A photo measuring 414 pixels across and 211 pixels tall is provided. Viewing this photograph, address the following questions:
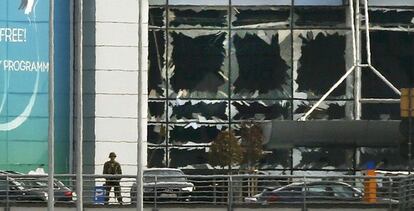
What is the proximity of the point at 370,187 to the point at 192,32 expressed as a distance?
2161 cm

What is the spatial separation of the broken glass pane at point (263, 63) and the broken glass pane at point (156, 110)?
2.53 metres

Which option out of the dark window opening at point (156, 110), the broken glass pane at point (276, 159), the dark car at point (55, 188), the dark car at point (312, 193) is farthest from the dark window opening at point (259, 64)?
the dark car at point (55, 188)

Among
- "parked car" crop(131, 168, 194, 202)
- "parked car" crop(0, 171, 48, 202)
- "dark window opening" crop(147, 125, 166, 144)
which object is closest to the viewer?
"parked car" crop(0, 171, 48, 202)

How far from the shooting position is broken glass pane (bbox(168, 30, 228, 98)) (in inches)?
2771

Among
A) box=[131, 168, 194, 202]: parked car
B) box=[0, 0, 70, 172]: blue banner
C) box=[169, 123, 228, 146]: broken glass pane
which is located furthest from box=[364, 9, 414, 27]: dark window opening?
box=[131, 168, 194, 202]: parked car

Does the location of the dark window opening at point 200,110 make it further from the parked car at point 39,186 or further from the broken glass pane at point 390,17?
the parked car at point 39,186

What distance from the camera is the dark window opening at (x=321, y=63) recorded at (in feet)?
232

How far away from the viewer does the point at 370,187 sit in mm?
49625

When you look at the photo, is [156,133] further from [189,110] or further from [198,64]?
[198,64]

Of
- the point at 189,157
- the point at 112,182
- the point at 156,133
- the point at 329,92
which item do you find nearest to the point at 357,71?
the point at 329,92

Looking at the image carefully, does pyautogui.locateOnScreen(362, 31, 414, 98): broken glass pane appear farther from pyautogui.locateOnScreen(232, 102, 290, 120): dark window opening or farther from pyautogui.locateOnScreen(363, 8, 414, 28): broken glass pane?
pyautogui.locateOnScreen(232, 102, 290, 120): dark window opening

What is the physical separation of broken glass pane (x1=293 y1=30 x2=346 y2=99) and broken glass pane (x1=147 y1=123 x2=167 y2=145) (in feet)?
14.9

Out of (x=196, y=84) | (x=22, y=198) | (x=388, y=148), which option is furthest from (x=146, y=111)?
(x=22, y=198)

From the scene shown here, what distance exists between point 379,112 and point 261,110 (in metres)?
3.89
